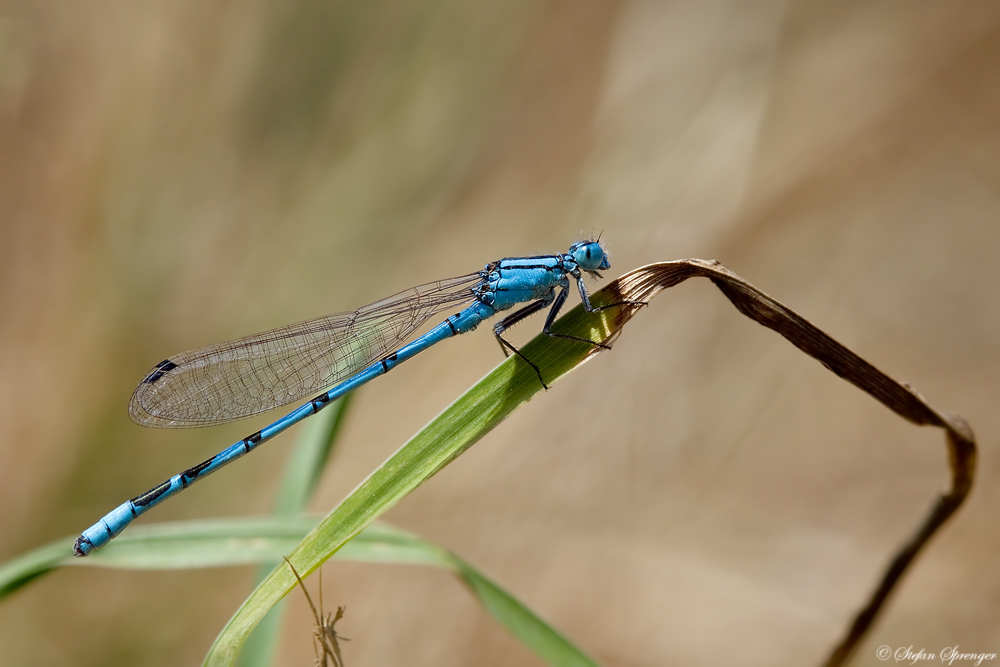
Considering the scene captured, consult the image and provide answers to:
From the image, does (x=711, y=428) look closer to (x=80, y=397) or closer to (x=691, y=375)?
(x=691, y=375)

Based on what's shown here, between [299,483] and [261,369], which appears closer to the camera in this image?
[299,483]

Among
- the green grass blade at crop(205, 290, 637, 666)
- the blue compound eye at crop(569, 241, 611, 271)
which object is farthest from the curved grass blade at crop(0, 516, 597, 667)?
the blue compound eye at crop(569, 241, 611, 271)

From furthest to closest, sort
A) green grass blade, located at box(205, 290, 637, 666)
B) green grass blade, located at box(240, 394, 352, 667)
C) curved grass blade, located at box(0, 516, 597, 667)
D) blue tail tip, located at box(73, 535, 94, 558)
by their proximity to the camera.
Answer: green grass blade, located at box(240, 394, 352, 667), blue tail tip, located at box(73, 535, 94, 558), curved grass blade, located at box(0, 516, 597, 667), green grass blade, located at box(205, 290, 637, 666)

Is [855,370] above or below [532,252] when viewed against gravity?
below

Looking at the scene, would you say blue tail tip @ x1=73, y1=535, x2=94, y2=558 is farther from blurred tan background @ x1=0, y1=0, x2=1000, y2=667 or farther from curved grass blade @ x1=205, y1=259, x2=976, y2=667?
blurred tan background @ x1=0, y1=0, x2=1000, y2=667

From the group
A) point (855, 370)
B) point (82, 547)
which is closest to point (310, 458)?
point (82, 547)

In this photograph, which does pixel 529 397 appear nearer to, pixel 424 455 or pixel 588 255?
pixel 424 455

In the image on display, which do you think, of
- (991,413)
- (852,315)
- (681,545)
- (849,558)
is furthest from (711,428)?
(991,413)

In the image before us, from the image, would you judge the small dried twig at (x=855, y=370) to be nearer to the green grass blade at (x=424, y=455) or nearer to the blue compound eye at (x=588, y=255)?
the green grass blade at (x=424, y=455)
